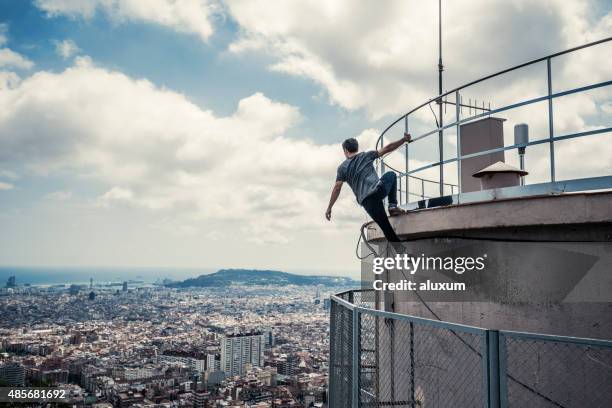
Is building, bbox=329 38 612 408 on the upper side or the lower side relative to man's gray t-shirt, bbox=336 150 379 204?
lower

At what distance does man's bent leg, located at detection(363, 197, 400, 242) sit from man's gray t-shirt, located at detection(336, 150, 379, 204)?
10 centimetres

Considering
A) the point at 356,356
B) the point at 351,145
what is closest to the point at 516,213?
the point at 356,356

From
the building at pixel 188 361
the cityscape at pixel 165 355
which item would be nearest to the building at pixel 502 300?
the cityscape at pixel 165 355

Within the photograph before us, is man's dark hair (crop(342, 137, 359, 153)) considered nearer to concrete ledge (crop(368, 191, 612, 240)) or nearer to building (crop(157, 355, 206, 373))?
concrete ledge (crop(368, 191, 612, 240))

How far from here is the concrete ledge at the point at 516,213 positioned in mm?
3617

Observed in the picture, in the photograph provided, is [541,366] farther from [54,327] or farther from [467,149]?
[54,327]

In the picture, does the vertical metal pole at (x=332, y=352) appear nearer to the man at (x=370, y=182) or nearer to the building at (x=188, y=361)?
the man at (x=370, y=182)

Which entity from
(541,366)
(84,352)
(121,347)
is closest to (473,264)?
(541,366)

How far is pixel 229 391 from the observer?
43125 millimetres

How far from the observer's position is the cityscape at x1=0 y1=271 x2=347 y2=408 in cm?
4109

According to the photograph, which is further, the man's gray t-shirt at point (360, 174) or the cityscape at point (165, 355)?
the cityscape at point (165, 355)

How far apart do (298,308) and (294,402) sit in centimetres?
8401

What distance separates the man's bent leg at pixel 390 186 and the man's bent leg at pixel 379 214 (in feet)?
0.58

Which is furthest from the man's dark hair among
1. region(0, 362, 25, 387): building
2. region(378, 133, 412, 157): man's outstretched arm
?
region(0, 362, 25, 387): building
